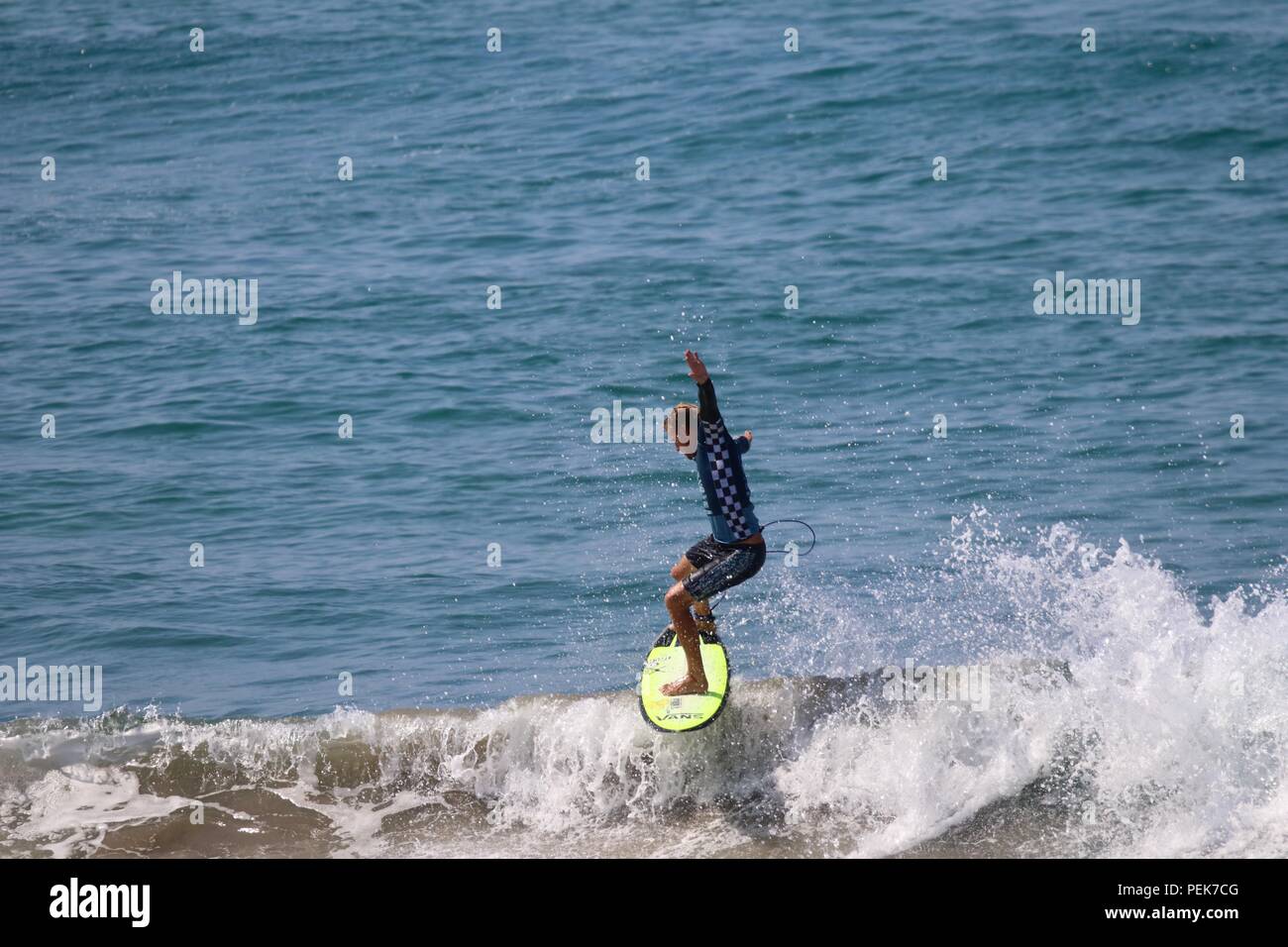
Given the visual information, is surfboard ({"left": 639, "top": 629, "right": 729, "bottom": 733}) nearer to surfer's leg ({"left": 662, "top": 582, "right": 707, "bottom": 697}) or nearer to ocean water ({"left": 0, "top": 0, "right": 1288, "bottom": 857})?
surfer's leg ({"left": 662, "top": 582, "right": 707, "bottom": 697})

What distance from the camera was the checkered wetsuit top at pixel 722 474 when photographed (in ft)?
35.0

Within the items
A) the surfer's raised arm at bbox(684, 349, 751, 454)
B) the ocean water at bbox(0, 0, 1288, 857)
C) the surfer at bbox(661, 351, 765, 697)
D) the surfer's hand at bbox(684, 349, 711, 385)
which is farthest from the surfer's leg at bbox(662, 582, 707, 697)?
the surfer's hand at bbox(684, 349, 711, 385)

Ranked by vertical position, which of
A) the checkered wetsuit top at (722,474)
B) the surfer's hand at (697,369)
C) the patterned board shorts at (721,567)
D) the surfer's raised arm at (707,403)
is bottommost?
the patterned board shorts at (721,567)

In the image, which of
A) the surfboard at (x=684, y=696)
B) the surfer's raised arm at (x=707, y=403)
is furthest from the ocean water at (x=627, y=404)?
the surfer's raised arm at (x=707, y=403)

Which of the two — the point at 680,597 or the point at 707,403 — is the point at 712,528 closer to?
the point at 680,597

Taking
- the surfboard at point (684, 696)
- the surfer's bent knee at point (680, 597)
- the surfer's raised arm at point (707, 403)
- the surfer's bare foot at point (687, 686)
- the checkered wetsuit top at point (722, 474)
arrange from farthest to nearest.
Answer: the surfer's bare foot at point (687, 686)
the surfer's bent knee at point (680, 597)
the surfboard at point (684, 696)
the checkered wetsuit top at point (722, 474)
the surfer's raised arm at point (707, 403)

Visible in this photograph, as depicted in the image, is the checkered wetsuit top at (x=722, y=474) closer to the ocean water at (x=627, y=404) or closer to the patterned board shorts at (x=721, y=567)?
the patterned board shorts at (x=721, y=567)

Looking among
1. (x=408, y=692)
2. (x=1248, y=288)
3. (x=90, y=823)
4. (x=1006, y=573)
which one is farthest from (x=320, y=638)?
(x=1248, y=288)

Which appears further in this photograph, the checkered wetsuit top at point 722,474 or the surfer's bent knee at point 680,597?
the surfer's bent knee at point 680,597

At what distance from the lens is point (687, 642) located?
37.2 ft

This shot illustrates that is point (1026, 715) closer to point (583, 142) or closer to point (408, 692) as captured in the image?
point (408, 692)

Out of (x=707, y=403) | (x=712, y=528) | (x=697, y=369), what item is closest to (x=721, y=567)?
(x=712, y=528)

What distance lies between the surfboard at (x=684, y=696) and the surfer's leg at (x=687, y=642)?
56 millimetres
